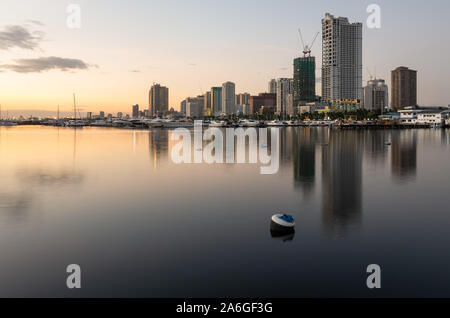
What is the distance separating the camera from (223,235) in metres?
25.4

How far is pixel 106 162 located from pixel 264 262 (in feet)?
180

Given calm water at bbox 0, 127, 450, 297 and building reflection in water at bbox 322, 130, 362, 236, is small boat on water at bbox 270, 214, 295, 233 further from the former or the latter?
building reflection in water at bbox 322, 130, 362, 236

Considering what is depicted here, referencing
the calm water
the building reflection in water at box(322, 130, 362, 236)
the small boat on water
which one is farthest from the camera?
the building reflection in water at box(322, 130, 362, 236)

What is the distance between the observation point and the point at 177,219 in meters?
29.7

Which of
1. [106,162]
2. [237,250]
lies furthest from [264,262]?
[106,162]

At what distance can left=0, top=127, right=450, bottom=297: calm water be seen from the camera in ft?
58.7

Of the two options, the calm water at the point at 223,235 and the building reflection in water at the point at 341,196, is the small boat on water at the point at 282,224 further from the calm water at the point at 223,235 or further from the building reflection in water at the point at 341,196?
the building reflection in water at the point at 341,196

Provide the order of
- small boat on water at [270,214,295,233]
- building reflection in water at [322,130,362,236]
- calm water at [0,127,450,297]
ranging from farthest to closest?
building reflection in water at [322,130,362,236] < small boat on water at [270,214,295,233] < calm water at [0,127,450,297]

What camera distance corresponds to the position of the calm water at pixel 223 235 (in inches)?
705

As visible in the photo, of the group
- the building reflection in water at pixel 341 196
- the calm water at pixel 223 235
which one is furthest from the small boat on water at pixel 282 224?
the building reflection in water at pixel 341 196

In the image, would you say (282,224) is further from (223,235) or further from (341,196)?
(341,196)

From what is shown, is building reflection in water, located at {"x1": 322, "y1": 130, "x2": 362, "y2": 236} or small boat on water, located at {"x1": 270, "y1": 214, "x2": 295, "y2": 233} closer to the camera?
small boat on water, located at {"x1": 270, "y1": 214, "x2": 295, "y2": 233}

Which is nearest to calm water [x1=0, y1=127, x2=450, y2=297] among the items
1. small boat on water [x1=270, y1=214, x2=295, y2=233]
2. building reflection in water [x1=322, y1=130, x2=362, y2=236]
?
building reflection in water [x1=322, y1=130, x2=362, y2=236]
